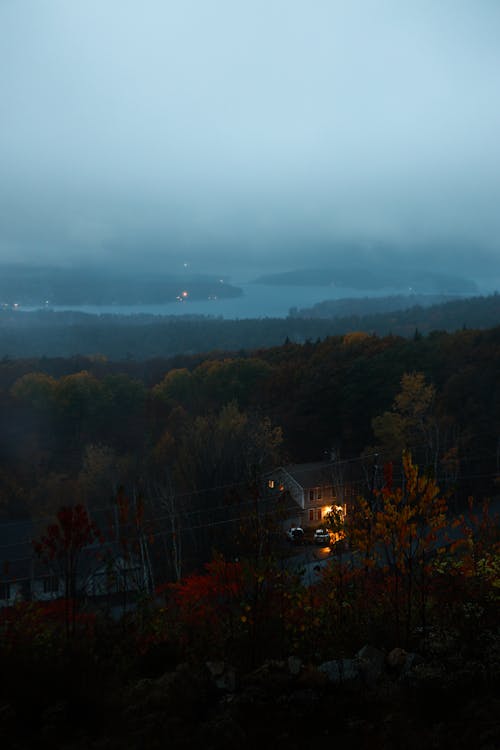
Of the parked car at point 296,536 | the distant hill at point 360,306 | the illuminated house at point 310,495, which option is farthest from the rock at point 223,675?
the distant hill at point 360,306

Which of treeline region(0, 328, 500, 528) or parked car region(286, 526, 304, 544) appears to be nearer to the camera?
parked car region(286, 526, 304, 544)

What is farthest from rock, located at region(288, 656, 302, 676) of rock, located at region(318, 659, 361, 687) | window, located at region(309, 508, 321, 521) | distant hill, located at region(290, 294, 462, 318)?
distant hill, located at region(290, 294, 462, 318)

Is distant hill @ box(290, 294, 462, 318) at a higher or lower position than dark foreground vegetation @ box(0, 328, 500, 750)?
higher

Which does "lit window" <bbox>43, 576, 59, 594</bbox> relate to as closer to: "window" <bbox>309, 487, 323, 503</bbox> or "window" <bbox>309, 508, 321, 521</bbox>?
"window" <bbox>309, 508, 321, 521</bbox>

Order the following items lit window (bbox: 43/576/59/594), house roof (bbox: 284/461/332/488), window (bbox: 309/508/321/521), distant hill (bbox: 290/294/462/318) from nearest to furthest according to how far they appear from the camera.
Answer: lit window (bbox: 43/576/59/594) < window (bbox: 309/508/321/521) < house roof (bbox: 284/461/332/488) < distant hill (bbox: 290/294/462/318)

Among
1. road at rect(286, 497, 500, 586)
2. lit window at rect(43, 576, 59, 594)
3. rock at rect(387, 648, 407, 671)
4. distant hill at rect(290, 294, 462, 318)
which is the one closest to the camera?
rock at rect(387, 648, 407, 671)

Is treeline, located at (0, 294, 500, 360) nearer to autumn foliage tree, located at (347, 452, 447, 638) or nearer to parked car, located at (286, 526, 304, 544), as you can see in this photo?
parked car, located at (286, 526, 304, 544)

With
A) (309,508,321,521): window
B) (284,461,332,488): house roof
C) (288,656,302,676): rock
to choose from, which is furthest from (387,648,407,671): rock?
(309,508,321,521): window

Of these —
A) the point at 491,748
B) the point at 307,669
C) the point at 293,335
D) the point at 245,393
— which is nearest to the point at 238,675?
the point at 307,669

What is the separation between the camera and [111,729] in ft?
12.2

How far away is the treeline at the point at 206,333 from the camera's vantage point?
9619cm

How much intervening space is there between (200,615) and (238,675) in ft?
4.27

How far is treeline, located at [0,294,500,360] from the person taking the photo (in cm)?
9619

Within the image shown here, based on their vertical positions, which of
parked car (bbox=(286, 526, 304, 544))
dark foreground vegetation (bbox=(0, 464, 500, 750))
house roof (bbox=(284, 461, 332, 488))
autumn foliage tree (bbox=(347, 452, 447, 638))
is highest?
autumn foliage tree (bbox=(347, 452, 447, 638))
